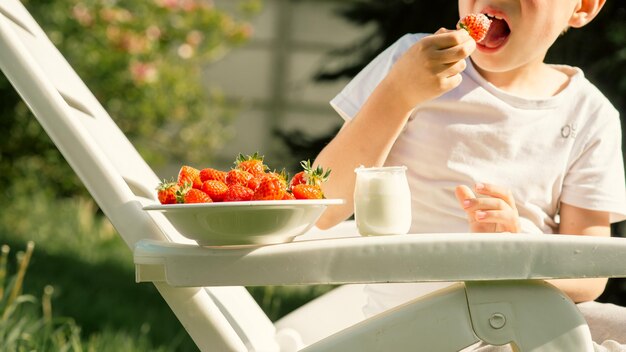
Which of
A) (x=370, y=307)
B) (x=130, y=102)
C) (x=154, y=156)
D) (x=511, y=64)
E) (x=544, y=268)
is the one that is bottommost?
(x=154, y=156)

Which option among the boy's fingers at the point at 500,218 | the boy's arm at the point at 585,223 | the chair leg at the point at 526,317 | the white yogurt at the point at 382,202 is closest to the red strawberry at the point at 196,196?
the white yogurt at the point at 382,202

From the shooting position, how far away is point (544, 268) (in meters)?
1.27

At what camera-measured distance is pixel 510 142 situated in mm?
1900

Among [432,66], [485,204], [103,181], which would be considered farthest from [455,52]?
[103,181]

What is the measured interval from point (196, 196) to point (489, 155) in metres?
0.77

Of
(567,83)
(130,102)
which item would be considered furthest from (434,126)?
(130,102)

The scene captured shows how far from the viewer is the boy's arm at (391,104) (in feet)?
5.05

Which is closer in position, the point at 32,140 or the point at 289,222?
the point at 289,222

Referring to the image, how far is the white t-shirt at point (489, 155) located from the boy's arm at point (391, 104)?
0.18 meters

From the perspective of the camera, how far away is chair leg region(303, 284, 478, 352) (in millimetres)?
1330

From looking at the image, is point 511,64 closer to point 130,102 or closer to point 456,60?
point 456,60

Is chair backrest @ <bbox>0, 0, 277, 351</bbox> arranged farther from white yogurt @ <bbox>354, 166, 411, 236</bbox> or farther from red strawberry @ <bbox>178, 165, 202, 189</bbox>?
white yogurt @ <bbox>354, 166, 411, 236</bbox>

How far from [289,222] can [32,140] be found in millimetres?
5848

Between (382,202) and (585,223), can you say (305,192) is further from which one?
(585,223)
